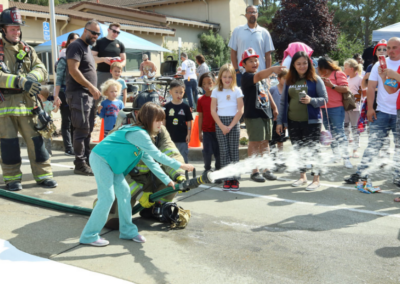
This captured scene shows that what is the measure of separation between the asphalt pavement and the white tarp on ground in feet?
0.24

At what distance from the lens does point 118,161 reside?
409 cm

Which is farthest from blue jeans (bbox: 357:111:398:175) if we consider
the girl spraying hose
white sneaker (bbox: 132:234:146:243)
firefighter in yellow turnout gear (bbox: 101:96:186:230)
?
white sneaker (bbox: 132:234:146:243)

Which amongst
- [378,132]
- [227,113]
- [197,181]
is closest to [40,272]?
[197,181]

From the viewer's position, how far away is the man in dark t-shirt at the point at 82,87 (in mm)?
6578

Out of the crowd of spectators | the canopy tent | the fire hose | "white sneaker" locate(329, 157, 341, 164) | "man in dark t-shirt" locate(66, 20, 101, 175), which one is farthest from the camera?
the canopy tent

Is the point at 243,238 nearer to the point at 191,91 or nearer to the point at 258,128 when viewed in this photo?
the point at 258,128

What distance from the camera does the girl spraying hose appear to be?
400cm

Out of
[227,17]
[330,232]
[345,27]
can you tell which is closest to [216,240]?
[330,232]

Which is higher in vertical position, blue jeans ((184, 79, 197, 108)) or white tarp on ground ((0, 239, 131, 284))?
blue jeans ((184, 79, 197, 108))

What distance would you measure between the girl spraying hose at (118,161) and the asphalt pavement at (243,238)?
0.83ft

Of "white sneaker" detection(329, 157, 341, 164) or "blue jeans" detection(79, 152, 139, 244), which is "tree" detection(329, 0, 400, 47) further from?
"blue jeans" detection(79, 152, 139, 244)

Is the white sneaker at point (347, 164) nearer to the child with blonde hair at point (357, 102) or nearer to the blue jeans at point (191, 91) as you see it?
the child with blonde hair at point (357, 102)

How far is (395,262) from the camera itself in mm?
3736

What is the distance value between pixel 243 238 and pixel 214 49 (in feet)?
97.9
